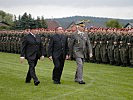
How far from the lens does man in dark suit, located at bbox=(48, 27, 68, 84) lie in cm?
1412

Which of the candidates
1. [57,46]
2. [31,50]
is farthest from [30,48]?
[57,46]

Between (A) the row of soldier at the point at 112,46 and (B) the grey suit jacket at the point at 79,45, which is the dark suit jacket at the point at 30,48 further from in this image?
(A) the row of soldier at the point at 112,46

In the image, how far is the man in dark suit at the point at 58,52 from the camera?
46.3 ft

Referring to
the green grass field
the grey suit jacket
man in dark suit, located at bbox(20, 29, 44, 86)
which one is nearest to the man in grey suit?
the grey suit jacket

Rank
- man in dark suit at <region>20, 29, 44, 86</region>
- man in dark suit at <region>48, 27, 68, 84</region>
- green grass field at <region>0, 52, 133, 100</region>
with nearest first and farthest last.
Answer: green grass field at <region>0, 52, 133, 100</region>
man in dark suit at <region>20, 29, 44, 86</region>
man in dark suit at <region>48, 27, 68, 84</region>

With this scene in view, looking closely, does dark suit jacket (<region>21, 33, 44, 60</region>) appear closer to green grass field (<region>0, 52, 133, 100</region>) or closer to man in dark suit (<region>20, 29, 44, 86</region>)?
man in dark suit (<region>20, 29, 44, 86</region>)

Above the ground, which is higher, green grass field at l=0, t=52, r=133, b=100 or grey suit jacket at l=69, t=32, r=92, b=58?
grey suit jacket at l=69, t=32, r=92, b=58

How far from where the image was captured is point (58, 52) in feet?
46.5

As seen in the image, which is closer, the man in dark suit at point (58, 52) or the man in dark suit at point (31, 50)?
the man in dark suit at point (31, 50)

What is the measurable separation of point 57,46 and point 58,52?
0.21m

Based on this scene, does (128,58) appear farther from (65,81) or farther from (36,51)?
(36,51)

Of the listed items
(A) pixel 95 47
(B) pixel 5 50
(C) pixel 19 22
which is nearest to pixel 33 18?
(C) pixel 19 22

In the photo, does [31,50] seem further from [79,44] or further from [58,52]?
[79,44]

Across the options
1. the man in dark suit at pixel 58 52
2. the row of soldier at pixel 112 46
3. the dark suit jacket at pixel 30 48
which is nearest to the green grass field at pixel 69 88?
the man in dark suit at pixel 58 52
